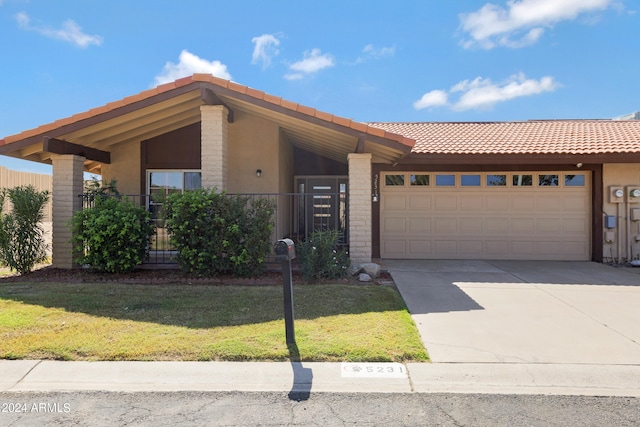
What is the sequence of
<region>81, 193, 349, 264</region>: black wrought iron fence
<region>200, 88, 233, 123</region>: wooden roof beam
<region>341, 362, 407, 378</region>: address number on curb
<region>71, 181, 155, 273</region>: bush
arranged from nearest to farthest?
1. <region>341, 362, 407, 378</region>: address number on curb
2. <region>71, 181, 155, 273</region>: bush
3. <region>200, 88, 233, 123</region>: wooden roof beam
4. <region>81, 193, 349, 264</region>: black wrought iron fence

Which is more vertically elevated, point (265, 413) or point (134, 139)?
point (134, 139)

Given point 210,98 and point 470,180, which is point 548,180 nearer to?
point 470,180

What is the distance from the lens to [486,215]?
417 inches

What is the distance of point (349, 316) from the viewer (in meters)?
5.29

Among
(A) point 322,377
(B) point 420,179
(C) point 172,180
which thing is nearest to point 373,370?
(A) point 322,377

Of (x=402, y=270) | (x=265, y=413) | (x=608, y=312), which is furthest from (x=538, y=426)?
(x=402, y=270)

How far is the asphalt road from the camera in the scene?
118 inches

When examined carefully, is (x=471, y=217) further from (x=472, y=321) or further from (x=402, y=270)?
(x=472, y=321)

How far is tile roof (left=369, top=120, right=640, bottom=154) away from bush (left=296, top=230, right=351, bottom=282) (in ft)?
12.5

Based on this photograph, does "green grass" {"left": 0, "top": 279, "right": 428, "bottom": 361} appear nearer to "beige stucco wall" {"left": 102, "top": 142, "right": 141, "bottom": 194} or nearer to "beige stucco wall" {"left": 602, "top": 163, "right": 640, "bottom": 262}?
"beige stucco wall" {"left": 102, "top": 142, "right": 141, "bottom": 194}

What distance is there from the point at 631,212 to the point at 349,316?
29.8ft

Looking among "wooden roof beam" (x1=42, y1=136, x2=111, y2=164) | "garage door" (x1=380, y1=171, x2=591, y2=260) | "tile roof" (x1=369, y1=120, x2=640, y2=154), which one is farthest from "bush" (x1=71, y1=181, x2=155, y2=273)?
"tile roof" (x1=369, y1=120, x2=640, y2=154)

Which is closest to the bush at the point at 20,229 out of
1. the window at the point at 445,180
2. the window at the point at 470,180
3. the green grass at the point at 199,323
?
the green grass at the point at 199,323

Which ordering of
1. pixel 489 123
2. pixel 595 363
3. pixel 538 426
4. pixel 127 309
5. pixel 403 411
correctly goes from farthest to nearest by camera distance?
pixel 489 123
pixel 127 309
pixel 595 363
pixel 403 411
pixel 538 426
